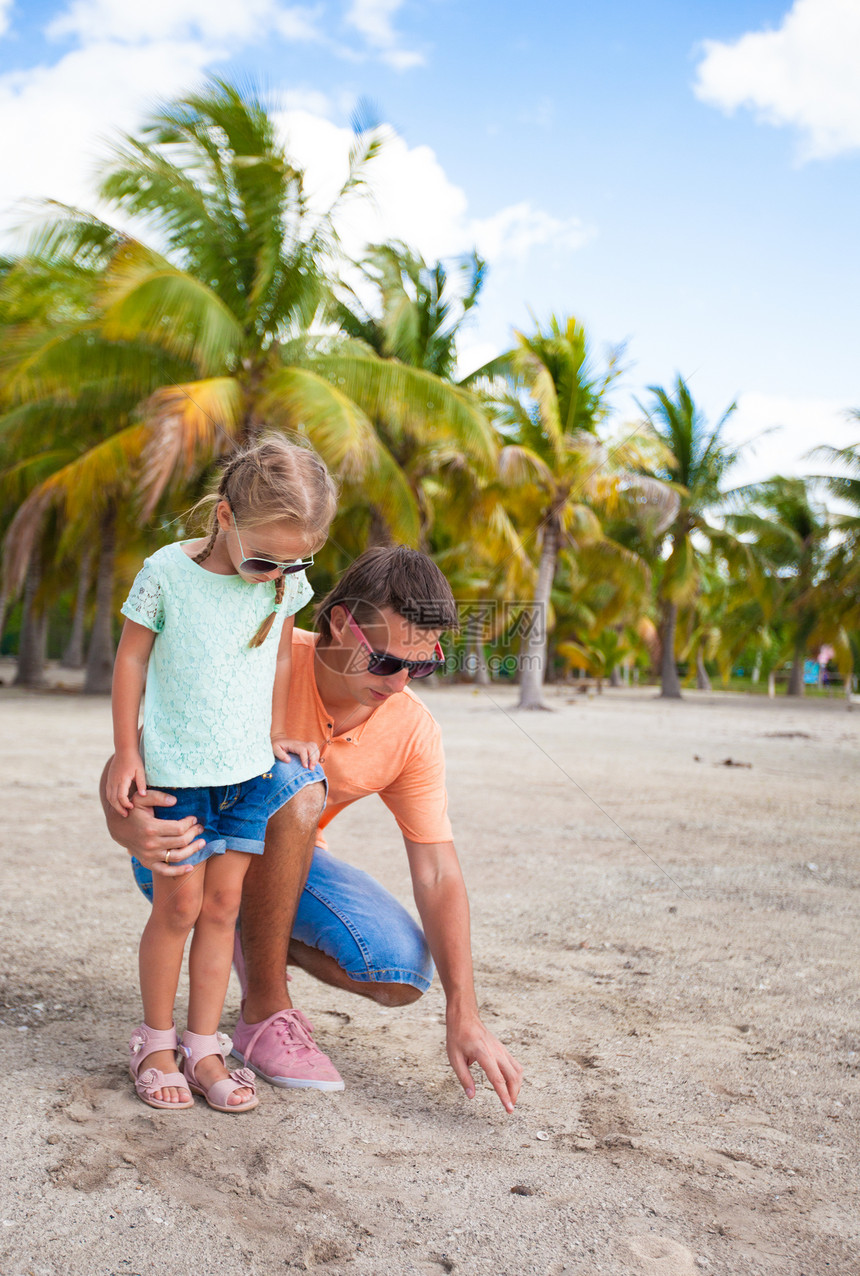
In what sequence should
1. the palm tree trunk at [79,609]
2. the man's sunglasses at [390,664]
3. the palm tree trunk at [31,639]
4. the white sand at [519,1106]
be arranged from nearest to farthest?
1. the white sand at [519,1106]
2. the man's sunglasses at [390,664]
3. the palm tree trunk at [31,639]
4. the palm tree trunk at [79,609]

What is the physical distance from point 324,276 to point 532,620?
538 centimetres

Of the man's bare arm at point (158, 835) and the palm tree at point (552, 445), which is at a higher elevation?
the palm tree at point (552, 445)

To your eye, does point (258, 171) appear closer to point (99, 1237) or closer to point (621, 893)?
point (621, 893)

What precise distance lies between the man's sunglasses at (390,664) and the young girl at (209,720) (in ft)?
0.68

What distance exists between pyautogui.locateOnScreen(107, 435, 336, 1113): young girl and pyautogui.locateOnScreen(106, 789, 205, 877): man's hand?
3 centimetres

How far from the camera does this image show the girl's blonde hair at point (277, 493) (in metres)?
1.71

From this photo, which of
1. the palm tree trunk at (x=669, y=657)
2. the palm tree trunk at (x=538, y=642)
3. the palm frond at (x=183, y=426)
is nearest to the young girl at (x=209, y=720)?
the palm frond at (x=183, y=426)

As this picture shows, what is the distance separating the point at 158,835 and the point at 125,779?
0.13 meters

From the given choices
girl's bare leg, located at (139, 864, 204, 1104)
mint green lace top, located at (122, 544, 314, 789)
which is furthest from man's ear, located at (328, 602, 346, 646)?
girl's bare leg, located at (139, 864, 204, 1104)

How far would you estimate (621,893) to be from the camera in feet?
11.7

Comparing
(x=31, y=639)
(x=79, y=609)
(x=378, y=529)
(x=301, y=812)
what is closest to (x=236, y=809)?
(x=301, y=812)

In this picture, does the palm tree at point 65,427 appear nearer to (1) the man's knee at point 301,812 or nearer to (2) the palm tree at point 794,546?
(1) the man's knee at point 301,812

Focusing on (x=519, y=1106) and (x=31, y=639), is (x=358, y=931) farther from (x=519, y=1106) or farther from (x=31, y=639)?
(x=31, y=639)

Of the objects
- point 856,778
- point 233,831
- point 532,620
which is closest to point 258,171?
point 532,620
